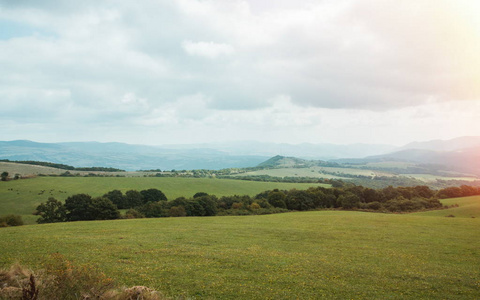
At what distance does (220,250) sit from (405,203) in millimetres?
64999

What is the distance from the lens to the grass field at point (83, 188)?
83.6 meters

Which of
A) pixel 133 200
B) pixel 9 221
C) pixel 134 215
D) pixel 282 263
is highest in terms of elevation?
pixel 282 263

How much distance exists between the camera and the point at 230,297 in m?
12.9

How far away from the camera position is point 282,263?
18891 millimetres

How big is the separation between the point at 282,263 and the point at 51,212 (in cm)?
6193

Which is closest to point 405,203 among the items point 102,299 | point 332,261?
point 332,261

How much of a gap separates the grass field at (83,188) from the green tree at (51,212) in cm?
534

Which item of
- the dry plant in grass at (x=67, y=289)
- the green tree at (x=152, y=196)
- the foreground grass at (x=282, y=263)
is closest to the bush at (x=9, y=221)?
the foreground grass at (x=282, y=263)

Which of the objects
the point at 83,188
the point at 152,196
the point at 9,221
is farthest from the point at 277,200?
the point at 83,188

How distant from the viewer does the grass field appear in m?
83.6

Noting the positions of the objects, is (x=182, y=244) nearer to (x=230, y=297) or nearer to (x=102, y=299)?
(x=230, y=297)

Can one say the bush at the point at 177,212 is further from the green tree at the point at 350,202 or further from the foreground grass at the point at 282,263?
the green tree at the point at 350,202

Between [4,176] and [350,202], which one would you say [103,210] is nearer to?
[350,202]

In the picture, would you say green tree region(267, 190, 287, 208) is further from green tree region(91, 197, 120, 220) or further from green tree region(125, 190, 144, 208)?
green tree region(91, 197, 120, 220)
